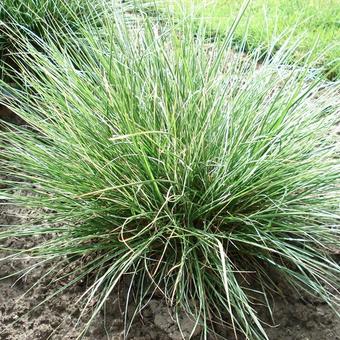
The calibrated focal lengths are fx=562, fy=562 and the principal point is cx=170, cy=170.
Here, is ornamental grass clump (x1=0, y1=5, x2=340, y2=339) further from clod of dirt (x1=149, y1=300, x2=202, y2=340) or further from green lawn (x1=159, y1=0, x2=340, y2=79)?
green lawn (x1=159, y1=0, x2=340, y2=79)

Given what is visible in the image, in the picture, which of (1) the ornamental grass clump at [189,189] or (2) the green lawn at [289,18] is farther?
(2) the green lawn at [289,18]

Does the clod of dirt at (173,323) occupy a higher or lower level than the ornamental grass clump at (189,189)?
lower

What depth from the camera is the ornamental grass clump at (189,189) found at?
1412 mm

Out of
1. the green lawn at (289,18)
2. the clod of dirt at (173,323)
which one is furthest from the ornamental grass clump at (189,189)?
the green lawn at (289,18)

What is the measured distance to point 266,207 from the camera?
4.84 ft

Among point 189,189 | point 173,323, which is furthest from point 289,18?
point 173,323

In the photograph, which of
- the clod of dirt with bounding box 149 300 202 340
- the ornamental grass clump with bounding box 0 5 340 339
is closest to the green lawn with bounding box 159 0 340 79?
the ornamental grass clump with bounding box 0 5 340 339

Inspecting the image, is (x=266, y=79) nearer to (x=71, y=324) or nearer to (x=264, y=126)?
(x=264, y=126)

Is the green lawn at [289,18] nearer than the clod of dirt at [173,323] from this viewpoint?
No

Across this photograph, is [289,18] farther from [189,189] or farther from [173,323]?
[173,323]

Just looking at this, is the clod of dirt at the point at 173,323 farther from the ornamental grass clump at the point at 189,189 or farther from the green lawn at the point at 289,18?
the green lawn at the point at 289,18

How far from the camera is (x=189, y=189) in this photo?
4.68 feet

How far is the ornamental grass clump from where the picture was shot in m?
1.41

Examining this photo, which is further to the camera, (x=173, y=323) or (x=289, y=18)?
(x=289, y=18)
